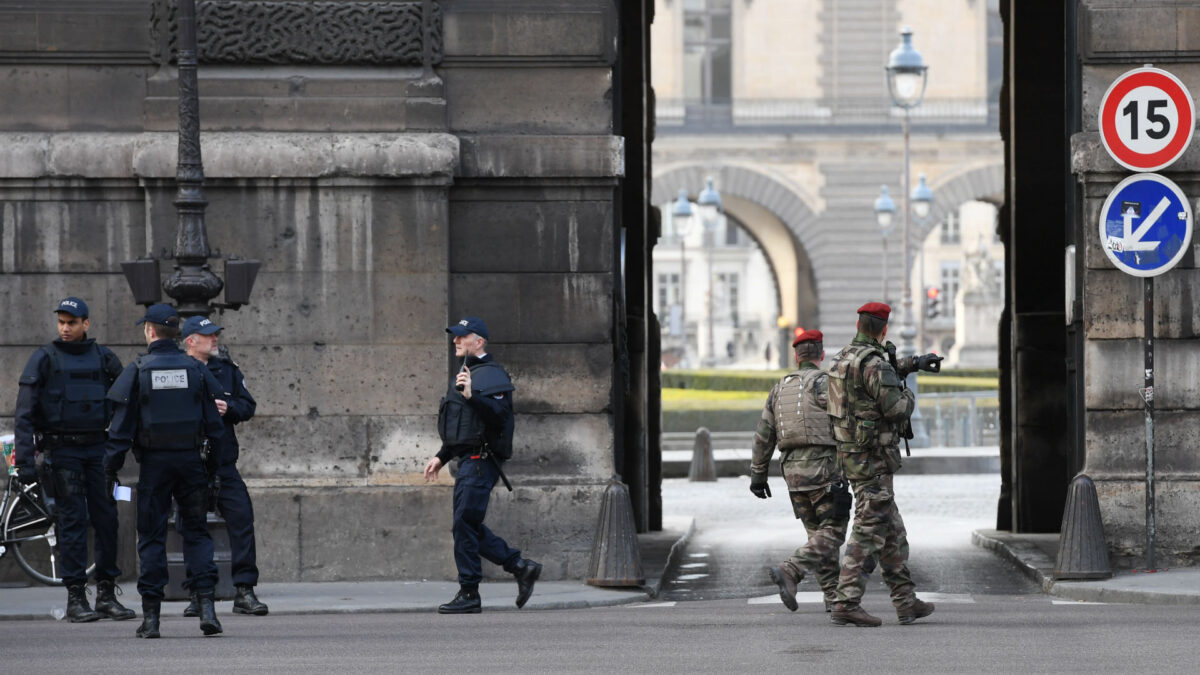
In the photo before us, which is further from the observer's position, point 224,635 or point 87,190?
point 87,190

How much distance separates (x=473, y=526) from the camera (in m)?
13.7

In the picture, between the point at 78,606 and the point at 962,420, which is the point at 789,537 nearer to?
the point at 78,606

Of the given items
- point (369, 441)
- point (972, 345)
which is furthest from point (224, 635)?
point (972, 345)

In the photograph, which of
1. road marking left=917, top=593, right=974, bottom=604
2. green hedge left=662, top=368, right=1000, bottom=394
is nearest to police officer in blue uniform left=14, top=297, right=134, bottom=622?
road marking left=917, top=593, right=974, bottom=604

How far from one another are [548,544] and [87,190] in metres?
3.98

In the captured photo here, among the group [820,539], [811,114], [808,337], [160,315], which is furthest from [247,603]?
[811,114]

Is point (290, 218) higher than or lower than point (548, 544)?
higher

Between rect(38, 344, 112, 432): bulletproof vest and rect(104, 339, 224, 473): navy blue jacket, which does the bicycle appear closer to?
rect(38, 344, 112, 432): bulletproof vest

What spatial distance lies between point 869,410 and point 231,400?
12.4 ft

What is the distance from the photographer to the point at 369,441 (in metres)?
15.7

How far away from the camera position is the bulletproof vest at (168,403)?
1252 centimetres

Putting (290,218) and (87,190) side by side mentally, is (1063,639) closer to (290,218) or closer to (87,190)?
(290,218)

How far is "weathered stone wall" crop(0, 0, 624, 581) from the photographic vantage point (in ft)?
51.3

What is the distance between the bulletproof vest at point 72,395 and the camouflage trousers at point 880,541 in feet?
14.9
